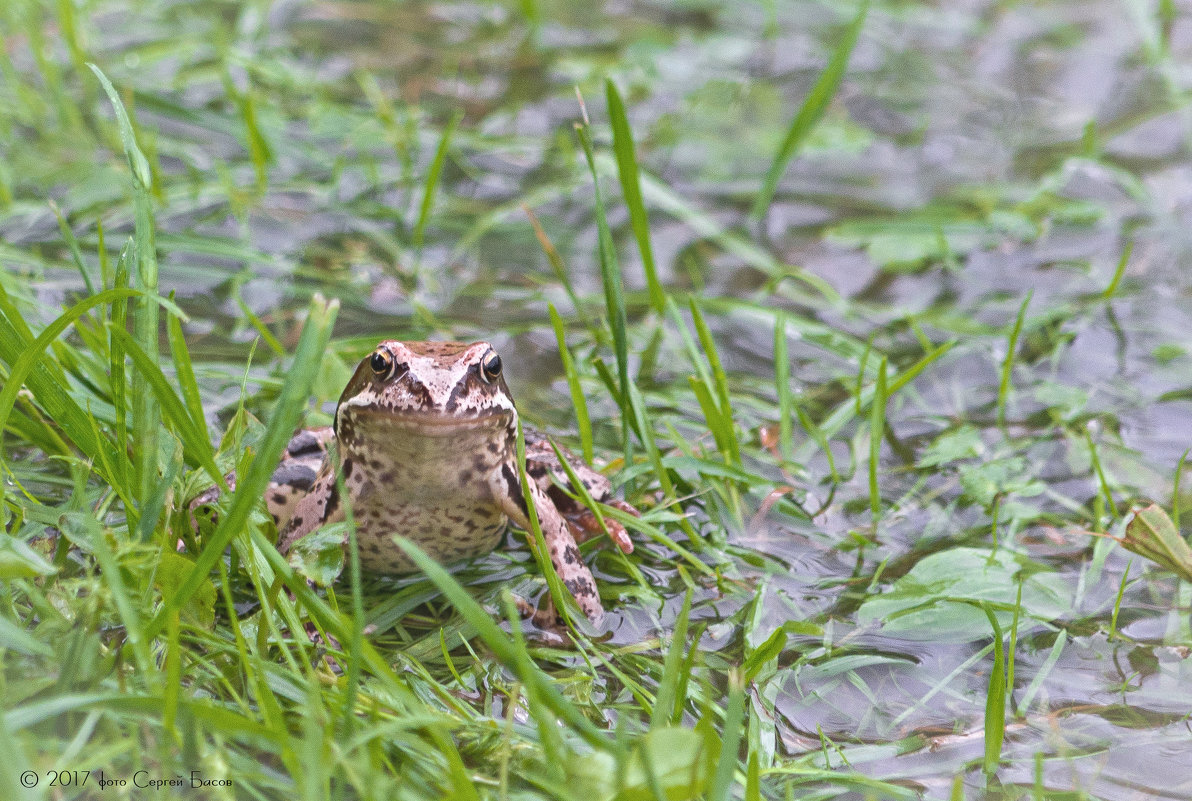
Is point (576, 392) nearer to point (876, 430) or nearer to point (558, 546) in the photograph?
point (558, 546)

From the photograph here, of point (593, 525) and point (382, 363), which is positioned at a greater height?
point (382, 363)

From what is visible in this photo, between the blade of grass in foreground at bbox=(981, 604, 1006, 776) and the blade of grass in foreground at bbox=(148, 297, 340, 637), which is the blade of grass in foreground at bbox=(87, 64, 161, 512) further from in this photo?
the blade of grass in foreground at bbox=(981, 604, 1006, 776)

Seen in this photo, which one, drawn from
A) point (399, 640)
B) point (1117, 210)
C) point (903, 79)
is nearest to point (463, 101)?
point (903, 79)

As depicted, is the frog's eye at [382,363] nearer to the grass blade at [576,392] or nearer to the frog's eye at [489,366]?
the frog's eye at [489,366]

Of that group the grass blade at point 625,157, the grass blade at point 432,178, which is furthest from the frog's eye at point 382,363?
the grass blade at point 432,178

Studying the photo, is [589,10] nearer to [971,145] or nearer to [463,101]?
[463,101]

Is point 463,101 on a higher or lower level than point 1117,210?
higher

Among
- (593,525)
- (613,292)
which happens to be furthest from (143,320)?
(593,525)
